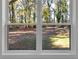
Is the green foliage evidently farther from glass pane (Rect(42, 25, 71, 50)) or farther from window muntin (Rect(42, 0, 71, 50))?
glass pane (Rect(42, 25, 71, 50))

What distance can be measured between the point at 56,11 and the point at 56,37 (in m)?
0.48

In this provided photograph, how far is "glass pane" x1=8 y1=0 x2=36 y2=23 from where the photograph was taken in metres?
3.75

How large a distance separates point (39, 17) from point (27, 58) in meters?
0.77

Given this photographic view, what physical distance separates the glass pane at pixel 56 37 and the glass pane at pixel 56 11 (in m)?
0.13

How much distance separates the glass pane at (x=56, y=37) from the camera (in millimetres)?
3725

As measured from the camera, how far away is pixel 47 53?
3.65 m

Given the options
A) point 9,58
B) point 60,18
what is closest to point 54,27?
point 60,18

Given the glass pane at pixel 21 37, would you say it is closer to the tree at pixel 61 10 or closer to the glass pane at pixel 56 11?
the glass pane at pixel 56 11

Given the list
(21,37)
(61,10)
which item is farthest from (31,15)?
(61,10)

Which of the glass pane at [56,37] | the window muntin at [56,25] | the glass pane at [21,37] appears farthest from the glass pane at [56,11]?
the glass pane at [21,37]

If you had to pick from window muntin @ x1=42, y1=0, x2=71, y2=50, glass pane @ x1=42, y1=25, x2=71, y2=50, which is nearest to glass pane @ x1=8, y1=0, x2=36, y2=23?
window muntin @ x1=42, y1=0, x2=71, y2=50

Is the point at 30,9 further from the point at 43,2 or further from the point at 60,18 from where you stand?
the point at 60,18

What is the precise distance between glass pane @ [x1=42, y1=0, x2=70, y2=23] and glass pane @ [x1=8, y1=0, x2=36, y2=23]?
8.9 inches

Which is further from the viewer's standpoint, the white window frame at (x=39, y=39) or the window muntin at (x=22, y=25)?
the window muntin at (x=22, y=25)
